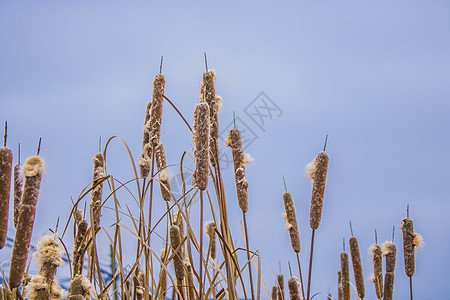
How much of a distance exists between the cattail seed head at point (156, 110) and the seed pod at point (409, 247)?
1.71 meters

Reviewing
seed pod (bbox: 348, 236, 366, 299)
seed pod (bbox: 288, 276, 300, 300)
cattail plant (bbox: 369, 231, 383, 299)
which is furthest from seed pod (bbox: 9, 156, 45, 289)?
cattail plant (bbox: 369, 231, 383, 299)

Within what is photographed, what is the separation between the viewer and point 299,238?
264 cm

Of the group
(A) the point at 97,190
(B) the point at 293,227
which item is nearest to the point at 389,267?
(B) the point at 293,227

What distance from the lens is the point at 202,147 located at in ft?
6.23

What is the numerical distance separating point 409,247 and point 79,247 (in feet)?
6.69

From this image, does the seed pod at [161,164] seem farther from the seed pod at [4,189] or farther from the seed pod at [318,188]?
the seed pod at [4,189]

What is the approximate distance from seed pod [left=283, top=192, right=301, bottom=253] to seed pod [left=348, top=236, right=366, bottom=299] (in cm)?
53

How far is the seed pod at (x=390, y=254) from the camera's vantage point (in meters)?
2.98

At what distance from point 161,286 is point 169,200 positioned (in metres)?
0.47

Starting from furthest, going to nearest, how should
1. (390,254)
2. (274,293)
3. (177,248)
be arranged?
(274,293) < (390,254) < (177,248)

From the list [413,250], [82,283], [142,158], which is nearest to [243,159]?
[142,158]

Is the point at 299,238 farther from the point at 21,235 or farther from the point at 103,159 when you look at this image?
the point at 21,235

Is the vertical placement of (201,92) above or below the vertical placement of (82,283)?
above

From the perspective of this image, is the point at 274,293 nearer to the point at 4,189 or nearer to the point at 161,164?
the point at 161,164
